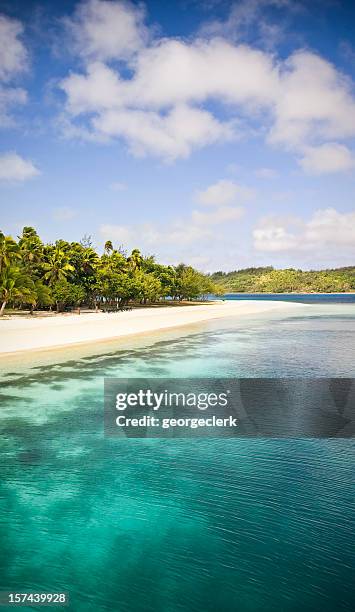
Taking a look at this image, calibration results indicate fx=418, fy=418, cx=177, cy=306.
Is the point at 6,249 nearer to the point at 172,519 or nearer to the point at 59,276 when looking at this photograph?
the point at 59,276

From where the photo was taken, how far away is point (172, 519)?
6.43 meters

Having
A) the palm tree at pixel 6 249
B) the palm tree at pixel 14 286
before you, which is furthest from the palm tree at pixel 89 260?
the palm tree at pixel 6 249

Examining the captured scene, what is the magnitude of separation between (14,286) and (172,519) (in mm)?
39073

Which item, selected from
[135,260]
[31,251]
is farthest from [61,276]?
[135,260]

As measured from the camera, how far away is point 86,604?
4680 millimetres

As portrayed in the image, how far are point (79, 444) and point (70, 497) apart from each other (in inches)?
101

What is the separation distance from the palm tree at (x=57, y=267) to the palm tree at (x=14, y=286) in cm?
760

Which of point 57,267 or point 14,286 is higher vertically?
point 57,267

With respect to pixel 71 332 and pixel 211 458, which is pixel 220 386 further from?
pixel 71 332

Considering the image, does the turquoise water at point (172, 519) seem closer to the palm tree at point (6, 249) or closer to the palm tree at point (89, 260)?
the palm tree at point (6, 249)

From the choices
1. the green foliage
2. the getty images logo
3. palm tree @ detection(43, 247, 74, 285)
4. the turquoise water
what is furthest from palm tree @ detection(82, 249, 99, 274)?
the turquoise water

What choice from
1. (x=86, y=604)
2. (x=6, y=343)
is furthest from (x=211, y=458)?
(x=6, y=343)

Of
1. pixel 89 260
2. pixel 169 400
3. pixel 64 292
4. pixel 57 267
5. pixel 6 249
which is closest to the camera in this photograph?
pixel 169 400

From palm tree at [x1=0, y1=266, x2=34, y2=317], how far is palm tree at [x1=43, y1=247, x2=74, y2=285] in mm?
7598
